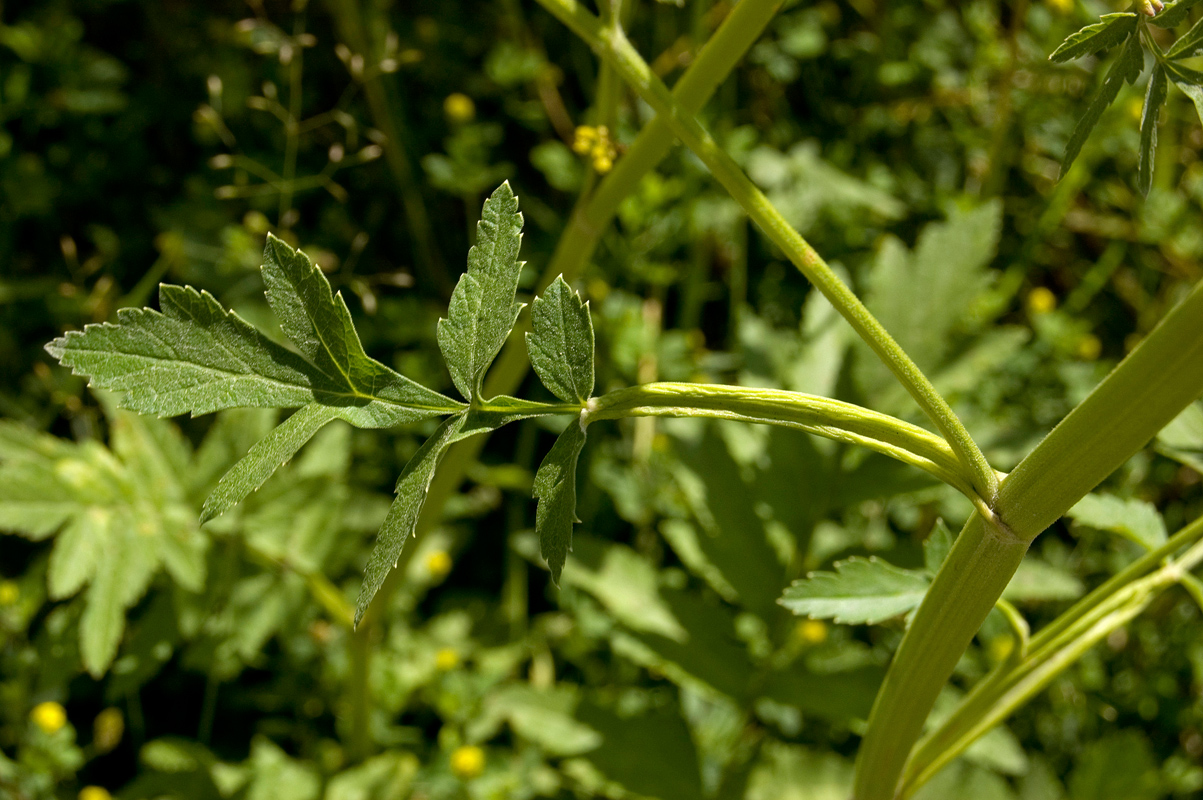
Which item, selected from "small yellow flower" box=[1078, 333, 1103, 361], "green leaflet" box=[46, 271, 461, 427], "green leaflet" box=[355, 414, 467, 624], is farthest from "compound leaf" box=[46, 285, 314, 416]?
"small yellow flower" box=[1078, 333, 1103, 361]

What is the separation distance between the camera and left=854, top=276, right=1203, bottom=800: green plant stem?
799mm

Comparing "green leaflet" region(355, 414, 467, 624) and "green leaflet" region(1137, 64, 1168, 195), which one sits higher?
"green leaflet" region(1137, 64, 1168, 195)

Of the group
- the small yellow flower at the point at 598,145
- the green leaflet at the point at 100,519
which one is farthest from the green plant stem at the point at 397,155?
the small yellow flower at the point at 598,145

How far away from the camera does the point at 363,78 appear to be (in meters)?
1.72

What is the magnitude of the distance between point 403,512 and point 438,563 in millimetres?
1507

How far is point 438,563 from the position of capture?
2.34 meters

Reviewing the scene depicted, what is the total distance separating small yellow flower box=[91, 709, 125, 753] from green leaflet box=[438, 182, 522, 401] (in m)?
1.81

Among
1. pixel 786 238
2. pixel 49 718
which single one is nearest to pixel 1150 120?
pixel 786 238

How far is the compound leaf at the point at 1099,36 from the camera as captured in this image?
890 millimetres

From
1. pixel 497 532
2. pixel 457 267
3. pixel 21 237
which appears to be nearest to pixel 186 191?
pixel 21 237

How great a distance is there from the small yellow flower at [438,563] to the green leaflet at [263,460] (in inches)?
57.4

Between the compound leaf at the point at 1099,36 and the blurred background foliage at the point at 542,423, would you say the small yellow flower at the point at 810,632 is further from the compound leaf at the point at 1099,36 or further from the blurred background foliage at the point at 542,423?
the compound leaf at the point at 1099,36

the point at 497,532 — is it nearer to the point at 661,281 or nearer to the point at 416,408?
the point at 661,281

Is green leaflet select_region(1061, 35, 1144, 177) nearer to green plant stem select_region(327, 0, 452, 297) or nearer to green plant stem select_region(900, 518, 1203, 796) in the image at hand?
green plant stem select_region(900, 518, 1203, 796)
